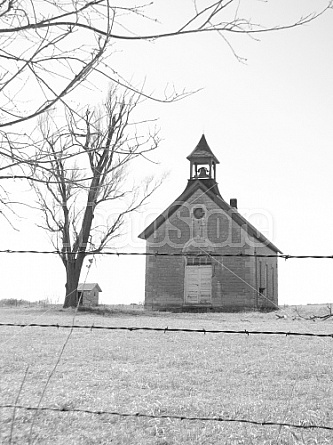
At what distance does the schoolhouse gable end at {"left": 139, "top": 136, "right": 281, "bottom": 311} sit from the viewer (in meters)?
26.9

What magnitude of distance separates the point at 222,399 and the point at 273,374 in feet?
6.20

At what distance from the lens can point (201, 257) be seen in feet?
89.4

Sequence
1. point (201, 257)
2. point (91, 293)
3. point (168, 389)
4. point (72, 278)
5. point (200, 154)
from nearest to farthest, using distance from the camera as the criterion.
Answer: point (168, 389), point (201, 257), point (72, 278), point (200, 154), point (91, 293)

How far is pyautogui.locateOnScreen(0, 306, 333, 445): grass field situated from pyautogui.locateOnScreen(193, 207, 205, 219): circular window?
53.9 ft

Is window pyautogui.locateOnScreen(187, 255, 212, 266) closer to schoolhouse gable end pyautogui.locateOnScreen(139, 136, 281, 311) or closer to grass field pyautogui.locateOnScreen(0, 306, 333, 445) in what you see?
schoolhouse gable end pyautogui.locateOnScreen(139, 136, 281, 311)

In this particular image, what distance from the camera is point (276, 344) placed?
36.5ft

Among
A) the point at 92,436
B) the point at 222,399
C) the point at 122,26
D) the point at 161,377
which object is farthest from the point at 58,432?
the point at 122,26

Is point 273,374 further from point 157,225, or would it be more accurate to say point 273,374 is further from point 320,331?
point 157,225

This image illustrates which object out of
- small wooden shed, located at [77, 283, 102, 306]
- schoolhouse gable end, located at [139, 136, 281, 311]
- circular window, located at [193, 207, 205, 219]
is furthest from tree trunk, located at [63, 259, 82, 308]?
small wooden shed, located at [77, 283, 102, 306]

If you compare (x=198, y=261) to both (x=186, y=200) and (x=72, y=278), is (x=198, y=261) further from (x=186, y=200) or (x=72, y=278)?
(x=72, y=278)

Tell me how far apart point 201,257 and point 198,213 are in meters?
2.38

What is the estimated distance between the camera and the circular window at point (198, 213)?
28.1 m

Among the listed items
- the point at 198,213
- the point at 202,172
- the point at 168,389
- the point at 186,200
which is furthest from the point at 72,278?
the point at 168,389

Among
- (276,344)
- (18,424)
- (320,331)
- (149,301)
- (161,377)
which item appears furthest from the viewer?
(149,301)
